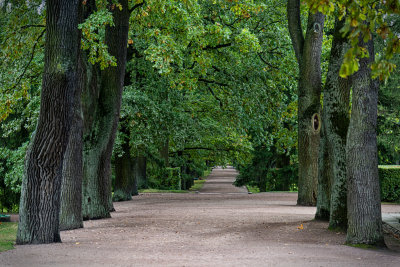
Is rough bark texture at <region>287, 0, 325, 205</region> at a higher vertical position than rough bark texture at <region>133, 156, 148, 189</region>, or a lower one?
higher

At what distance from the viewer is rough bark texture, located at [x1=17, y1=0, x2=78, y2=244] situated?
9961 mm

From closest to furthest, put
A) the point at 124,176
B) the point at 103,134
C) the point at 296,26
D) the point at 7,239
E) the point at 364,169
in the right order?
1. the point at 364,169
2. the point at 7,239
3. the point at 103,134
4. the point at 296,26
5. the point at 124,176

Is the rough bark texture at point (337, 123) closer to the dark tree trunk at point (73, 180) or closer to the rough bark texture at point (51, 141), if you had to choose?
the rough bark texture at point (51, 141)

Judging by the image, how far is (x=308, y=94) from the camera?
19.1 metres

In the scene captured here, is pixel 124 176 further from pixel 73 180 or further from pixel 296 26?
pixel 73 180

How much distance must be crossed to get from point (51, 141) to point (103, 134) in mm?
5752

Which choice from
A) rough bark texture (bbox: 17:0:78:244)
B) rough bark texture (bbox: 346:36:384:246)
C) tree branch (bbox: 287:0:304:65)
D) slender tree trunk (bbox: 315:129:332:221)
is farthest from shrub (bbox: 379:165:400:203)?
rough bark texture (bbox: 17:0:78:244)

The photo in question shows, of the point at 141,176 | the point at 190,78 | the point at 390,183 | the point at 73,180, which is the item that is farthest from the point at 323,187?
the point at 141,176

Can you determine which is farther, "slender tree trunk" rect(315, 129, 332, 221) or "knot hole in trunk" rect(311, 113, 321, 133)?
"knot hole in trunk" rect(311, 113, 321, 133)

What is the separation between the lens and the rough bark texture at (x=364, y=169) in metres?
9.24

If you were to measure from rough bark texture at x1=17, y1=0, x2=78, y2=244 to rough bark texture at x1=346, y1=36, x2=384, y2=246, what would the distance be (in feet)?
17.4

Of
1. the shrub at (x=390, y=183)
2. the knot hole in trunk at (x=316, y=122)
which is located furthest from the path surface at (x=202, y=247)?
the shrub at (x=390, y=183)

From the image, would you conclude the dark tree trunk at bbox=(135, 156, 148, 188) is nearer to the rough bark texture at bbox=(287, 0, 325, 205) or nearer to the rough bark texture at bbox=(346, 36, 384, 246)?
the rough bark texture at bbox=(287, 0, 325, 205)

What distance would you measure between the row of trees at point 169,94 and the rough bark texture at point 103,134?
0.03m
